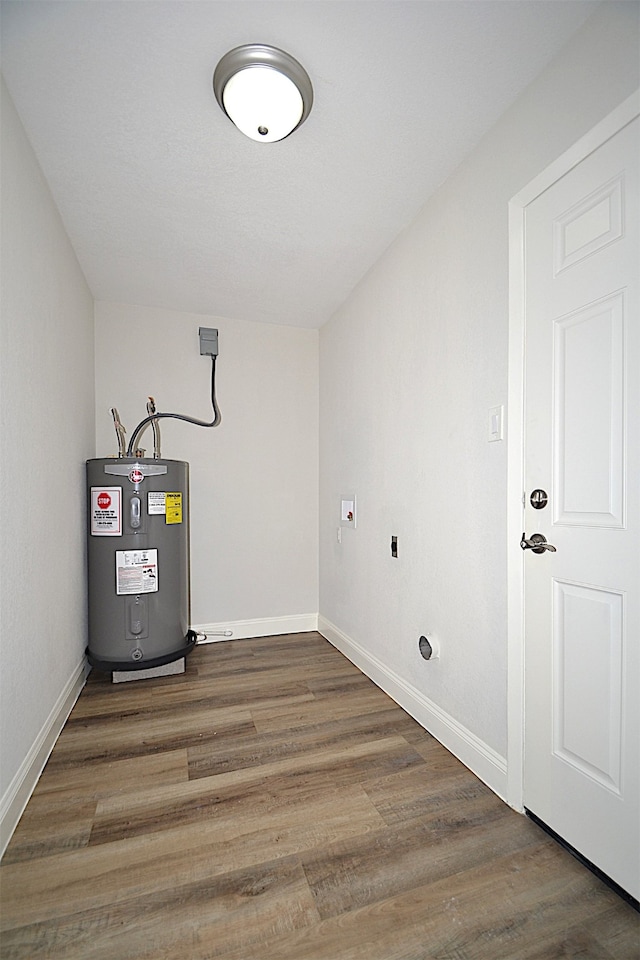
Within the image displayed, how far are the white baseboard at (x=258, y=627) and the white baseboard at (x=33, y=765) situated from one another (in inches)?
42.4

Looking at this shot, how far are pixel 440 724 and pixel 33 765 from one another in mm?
1571

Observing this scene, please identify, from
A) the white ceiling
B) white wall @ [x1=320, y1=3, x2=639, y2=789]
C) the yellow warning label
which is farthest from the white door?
the yellow warning label

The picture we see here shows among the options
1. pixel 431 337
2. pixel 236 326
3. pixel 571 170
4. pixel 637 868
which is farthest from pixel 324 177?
pixel 637 868

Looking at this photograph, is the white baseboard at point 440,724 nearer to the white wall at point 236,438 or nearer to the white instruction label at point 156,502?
the white wall at point 236,438

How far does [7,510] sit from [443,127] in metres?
2.00

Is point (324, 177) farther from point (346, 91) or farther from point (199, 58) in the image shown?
point (199, 58)

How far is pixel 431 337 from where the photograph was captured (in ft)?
7.08

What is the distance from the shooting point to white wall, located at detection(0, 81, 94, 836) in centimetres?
154

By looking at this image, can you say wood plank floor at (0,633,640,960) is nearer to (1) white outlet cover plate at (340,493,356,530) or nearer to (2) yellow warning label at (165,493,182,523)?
(2) yellow warning label at (165,493,182,523)

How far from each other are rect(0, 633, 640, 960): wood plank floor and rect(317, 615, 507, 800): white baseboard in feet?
0.16

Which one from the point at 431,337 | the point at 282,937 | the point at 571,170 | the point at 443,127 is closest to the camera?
the point at 282,937

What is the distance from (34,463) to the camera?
6.01ft

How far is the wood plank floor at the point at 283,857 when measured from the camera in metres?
1.16

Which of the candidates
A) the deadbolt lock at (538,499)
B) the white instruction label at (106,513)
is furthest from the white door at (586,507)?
the white instruction label at (106,513)
